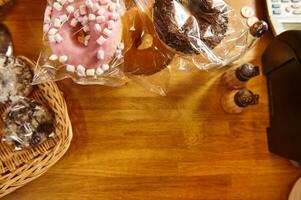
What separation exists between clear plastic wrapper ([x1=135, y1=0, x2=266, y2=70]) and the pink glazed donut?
0.08m

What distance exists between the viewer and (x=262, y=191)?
89cm

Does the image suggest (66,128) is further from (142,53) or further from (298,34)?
(298,34)

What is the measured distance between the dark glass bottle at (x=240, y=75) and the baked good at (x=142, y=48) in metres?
0.16

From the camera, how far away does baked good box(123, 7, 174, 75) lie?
75 cm

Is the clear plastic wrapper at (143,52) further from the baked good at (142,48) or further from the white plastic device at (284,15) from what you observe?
the white plastic device at (284,15)

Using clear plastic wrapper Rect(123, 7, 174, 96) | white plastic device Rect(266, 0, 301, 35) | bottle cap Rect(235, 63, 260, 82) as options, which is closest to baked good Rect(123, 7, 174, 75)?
clear plastic wrapper Rect(123, 7, 174, 96)

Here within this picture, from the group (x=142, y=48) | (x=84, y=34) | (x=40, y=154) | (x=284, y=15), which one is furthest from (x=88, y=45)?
(x=284, y=15)

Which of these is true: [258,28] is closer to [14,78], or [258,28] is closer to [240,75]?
[240,75]

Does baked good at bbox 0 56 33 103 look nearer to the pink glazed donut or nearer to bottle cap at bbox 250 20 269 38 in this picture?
the pink glazed donut

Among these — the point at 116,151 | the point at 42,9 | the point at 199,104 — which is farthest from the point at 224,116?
the point at 42,9

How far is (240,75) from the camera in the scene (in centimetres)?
82

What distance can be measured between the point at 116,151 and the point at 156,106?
0.47 ft

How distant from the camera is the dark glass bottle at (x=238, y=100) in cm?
82

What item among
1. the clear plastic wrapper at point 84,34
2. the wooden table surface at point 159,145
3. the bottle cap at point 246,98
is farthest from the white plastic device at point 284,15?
the clear plastic wrapper at point 84,34
